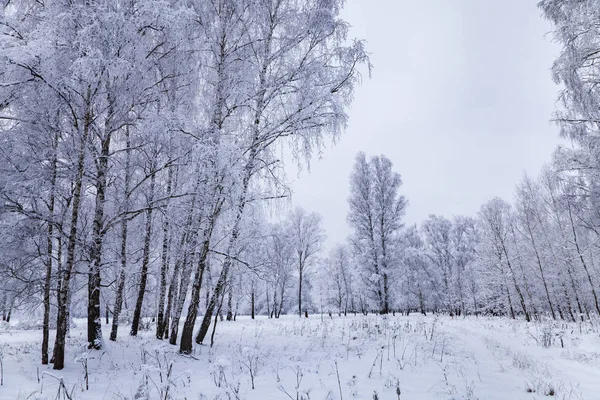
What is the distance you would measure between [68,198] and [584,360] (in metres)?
12.4

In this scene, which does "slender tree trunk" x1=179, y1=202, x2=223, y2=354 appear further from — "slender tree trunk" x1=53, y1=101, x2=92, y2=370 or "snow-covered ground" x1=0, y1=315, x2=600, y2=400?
"slender tree trunk" x1=53, y1=101, x2=92, y2=370

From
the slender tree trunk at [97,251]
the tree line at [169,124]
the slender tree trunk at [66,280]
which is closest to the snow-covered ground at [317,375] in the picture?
the slender tree trunk at [66,280]

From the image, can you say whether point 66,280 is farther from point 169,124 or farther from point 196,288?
point 169,124

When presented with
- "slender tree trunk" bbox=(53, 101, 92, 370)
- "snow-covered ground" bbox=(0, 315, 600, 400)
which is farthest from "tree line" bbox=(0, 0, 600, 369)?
"snow-covered ground" bbox=(0, 315, 600, 400)

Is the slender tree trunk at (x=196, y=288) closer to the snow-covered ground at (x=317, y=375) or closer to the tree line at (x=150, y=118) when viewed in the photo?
the tree line at (x=150, y=118)

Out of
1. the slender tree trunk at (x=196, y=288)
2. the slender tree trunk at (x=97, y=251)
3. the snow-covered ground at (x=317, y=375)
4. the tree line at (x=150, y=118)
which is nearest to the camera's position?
the snow-covered ground at (x=317, y=375)

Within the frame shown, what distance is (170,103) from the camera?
903 cm

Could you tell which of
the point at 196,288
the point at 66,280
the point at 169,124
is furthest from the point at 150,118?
the point at 196,288

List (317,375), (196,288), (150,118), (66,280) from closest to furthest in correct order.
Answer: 1. (317,375)
2. (66,280)
3. (150,118)
4. (196,288)

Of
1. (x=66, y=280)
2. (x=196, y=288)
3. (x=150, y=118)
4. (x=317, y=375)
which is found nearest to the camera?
(x=317, y=375)

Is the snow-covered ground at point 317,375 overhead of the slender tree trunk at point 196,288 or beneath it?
beneath

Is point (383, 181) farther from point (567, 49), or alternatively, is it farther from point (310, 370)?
point (310, 370)

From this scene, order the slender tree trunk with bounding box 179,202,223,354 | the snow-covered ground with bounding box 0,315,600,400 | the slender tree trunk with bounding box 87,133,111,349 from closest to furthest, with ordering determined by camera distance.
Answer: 1. the snow-covered ground with bounding box 0,315,600,400
2. the slender tree trunk with bounding box 87,133,111,349
3. the slender tree trunk with bounding box 179,202,223,354

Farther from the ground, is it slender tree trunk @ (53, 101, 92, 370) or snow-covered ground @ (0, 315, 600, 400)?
slender tree trunk @ (53, 101, 92, 370)
